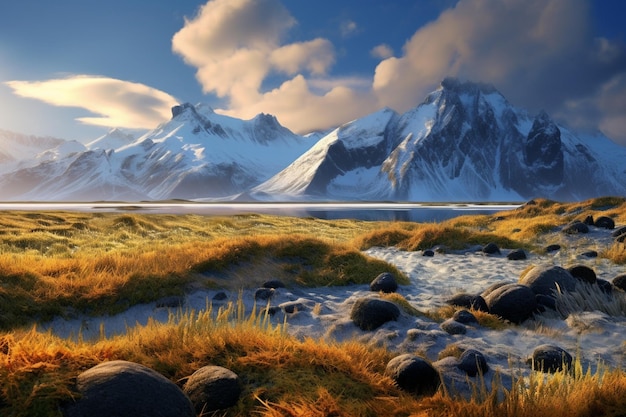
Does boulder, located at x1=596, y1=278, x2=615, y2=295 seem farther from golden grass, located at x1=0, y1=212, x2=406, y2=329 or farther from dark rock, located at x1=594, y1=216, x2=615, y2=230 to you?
dark rock, located at x1=594, y1=216, x2=615, y2=230

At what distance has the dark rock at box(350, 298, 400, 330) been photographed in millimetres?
8758

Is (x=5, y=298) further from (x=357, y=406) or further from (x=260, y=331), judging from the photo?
(x=357, y=406)

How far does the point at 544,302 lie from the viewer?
32.4ft

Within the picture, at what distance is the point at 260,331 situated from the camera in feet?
20.8

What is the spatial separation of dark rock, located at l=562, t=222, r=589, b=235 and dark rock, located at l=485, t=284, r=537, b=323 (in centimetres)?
1434

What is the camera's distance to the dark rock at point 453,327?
8.45m

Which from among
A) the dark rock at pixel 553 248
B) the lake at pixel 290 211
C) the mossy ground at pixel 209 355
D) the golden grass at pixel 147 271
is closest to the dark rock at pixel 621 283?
the mossy ground at pixel 209 355

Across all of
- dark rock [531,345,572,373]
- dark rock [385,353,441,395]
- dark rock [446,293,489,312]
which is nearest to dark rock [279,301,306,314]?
dark rock [446,293,489,312]

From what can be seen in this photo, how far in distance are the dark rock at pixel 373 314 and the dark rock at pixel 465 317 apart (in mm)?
1311

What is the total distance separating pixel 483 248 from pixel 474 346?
1295cm

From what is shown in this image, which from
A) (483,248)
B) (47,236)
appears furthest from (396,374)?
(47,236)

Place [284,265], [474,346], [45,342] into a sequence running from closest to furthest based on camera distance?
[45,342], [474,346], [284,265]

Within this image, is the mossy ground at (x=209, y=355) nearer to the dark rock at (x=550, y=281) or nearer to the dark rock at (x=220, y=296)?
the dark rock at (x=220, y=296)

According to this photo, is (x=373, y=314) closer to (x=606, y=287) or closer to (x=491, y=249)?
(x=606, y=287)
